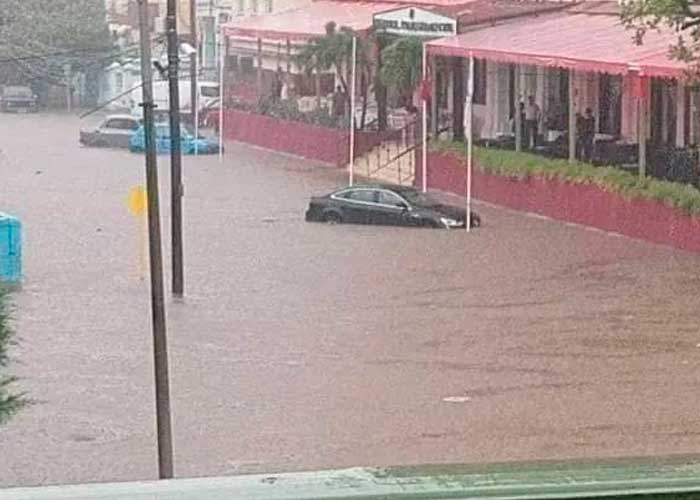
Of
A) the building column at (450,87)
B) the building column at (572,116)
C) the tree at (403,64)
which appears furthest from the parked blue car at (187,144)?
the building column at (572,116)

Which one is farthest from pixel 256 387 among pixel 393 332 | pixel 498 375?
pixel 393 332

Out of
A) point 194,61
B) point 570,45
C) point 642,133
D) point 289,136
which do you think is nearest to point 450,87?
point 289,136

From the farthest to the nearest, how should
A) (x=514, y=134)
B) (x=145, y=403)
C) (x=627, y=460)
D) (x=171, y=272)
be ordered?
1. (x=514, y=134)
2. (x=171, y=272)
3. (x=145, y=403)
4. (x=627, y=460)

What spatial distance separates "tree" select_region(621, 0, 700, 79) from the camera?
14.3 m

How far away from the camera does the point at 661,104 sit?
66.7ft

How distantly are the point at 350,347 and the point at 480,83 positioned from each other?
42.5 ft

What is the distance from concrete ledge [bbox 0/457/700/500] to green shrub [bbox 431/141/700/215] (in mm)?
15026

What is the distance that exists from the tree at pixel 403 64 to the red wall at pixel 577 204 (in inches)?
73.1

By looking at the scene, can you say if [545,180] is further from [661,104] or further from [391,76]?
[391,76]

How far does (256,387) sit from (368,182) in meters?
13.4

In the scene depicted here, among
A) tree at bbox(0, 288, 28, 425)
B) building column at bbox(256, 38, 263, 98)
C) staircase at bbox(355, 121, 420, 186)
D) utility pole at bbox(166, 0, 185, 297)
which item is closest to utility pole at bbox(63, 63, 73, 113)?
building column at bbox(256, 38, 263, 98)

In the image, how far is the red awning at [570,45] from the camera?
1802 centimetres

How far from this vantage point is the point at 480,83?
80.5 feet

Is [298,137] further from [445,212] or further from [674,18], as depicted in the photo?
[674,18]
